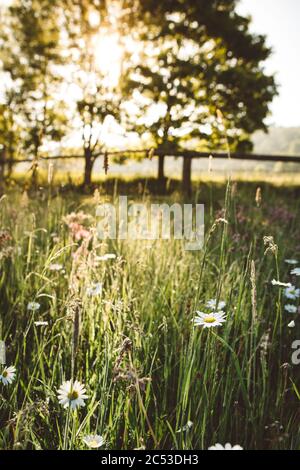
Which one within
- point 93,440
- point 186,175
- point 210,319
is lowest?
point 93,440

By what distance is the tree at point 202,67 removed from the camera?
52.2 feet

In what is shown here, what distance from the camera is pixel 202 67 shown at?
1627 centimetres

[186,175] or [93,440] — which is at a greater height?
[186,175]

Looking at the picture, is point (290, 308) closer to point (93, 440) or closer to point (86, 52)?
point (93, 440)

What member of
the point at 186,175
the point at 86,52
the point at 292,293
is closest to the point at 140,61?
→ the point at 86,52

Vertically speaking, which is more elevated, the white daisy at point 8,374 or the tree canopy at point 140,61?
the tree canopy at point 140,61

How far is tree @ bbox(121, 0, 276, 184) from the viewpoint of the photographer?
1591 centimetres

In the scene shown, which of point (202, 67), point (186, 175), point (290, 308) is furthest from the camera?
point (202, 67)

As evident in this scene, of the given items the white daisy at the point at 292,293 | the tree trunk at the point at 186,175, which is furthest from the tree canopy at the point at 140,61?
the white daisy at the point at 292,293

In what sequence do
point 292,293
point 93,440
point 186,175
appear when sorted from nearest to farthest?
point 93,440 → point 292,293 → point 186,175

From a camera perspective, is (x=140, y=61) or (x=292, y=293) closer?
(x=292, y=293)

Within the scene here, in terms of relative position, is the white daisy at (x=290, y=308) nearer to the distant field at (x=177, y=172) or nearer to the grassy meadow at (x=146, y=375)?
the grassy meadow at (x=146, y=375)

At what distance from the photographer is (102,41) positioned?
49.2 ft
